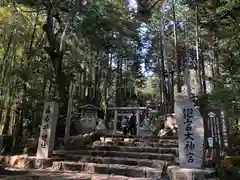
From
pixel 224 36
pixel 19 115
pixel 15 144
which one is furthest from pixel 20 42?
pixel 224 36

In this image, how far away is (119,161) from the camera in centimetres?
734

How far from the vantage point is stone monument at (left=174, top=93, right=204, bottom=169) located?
5.43 metres

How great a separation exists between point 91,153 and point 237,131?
17.1 feet

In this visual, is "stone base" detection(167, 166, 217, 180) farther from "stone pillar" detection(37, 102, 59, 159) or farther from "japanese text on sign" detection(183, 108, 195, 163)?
"stone pillar" detection(37, 102, 59, 159)

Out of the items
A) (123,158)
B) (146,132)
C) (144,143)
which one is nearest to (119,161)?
(123,158)

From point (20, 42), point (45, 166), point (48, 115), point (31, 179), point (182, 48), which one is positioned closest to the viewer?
point (31, 179)

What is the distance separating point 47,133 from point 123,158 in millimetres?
2472

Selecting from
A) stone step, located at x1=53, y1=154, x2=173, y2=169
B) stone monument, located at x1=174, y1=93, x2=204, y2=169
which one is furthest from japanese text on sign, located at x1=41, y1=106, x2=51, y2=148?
stone monument, located at x1=174, y1=93, x2=204, y2=169

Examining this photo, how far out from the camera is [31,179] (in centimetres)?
550

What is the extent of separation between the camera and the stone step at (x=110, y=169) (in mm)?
6148

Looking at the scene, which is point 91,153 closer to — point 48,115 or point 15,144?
point 48,115

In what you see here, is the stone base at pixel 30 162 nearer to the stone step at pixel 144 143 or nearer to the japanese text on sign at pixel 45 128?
the japanese text on sign at pixel 45 128

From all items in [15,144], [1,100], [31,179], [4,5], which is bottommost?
[31,179]

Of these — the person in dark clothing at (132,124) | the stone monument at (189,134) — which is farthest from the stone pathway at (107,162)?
the person in dark clothing at (132,124)
